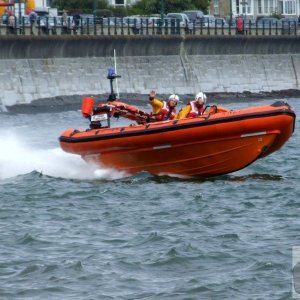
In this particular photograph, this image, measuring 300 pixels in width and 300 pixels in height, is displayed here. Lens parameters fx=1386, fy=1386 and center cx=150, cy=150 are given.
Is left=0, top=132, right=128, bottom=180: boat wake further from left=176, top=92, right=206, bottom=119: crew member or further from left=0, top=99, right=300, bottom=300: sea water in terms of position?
left=176, top=92, right=206, bottom=119: crew member

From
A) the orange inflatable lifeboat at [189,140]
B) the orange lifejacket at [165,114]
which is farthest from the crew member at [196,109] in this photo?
the orange lifejacket at [165,114]

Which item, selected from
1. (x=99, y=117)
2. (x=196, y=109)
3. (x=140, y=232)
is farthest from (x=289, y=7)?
(x=140, y=232)

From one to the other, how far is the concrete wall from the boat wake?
23.0 m

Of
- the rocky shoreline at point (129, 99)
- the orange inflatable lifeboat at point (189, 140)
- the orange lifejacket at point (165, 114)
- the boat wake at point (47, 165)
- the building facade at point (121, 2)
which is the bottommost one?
the rocky shoreline at point (129, 99)

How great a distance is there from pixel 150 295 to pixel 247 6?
86.5m

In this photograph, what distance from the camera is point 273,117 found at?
23562 millimetres

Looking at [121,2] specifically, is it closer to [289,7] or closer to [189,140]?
[289,7]

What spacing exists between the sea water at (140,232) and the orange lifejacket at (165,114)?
1113 millimetres

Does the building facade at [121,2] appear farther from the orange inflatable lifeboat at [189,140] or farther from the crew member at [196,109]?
the crew member at [196,109]

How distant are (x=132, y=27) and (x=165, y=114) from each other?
35432 millimetres

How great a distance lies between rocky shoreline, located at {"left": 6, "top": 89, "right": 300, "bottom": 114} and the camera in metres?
51.6

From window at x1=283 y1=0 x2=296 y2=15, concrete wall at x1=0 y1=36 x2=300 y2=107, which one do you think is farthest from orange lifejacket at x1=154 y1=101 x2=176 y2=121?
window at x1=283 y1=0 x2=296 y2=15

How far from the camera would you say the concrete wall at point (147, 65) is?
172ft

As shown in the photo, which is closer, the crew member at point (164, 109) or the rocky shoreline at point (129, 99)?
the crew member at point (164, 109)
